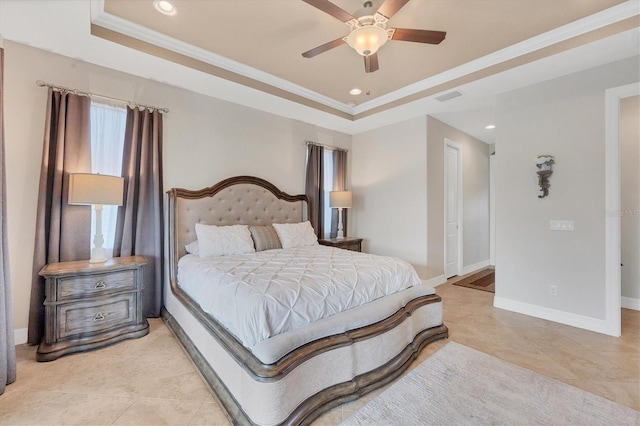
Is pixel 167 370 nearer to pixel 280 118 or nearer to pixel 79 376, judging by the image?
pixel 79 376

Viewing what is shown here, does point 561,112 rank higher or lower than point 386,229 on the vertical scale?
higher

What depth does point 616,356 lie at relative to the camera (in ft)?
7.66

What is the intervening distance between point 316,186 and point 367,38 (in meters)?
2.69

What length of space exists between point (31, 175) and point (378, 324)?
3369mm

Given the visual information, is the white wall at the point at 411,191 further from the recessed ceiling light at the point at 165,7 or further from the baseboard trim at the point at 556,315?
the recessed ceiling light at the point at 165,7

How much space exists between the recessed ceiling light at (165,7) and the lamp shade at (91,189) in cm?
154

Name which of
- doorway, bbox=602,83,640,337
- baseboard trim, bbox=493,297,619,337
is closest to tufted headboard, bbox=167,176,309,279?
baseboard trim, bbox=493,297,619,337

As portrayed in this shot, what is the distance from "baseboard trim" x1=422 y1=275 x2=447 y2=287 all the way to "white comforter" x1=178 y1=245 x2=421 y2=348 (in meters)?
1.92

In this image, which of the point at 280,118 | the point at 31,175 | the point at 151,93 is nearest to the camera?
the point at 31,175

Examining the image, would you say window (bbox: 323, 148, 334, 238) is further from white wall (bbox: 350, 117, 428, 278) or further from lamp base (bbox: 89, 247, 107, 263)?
lamp base (bbox: 89, 247, 107, 263)

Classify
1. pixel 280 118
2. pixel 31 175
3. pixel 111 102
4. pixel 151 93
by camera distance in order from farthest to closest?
pixel 280 118, pixel 151 93, pixel 111 102, pixel 31 175

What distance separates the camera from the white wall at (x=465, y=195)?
4337 millimetres

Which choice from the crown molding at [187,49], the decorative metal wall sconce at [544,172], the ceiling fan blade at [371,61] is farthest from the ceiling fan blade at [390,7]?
the decorative metal wall sconce at [544,172]

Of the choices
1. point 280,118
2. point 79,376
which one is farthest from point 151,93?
point 79,376
